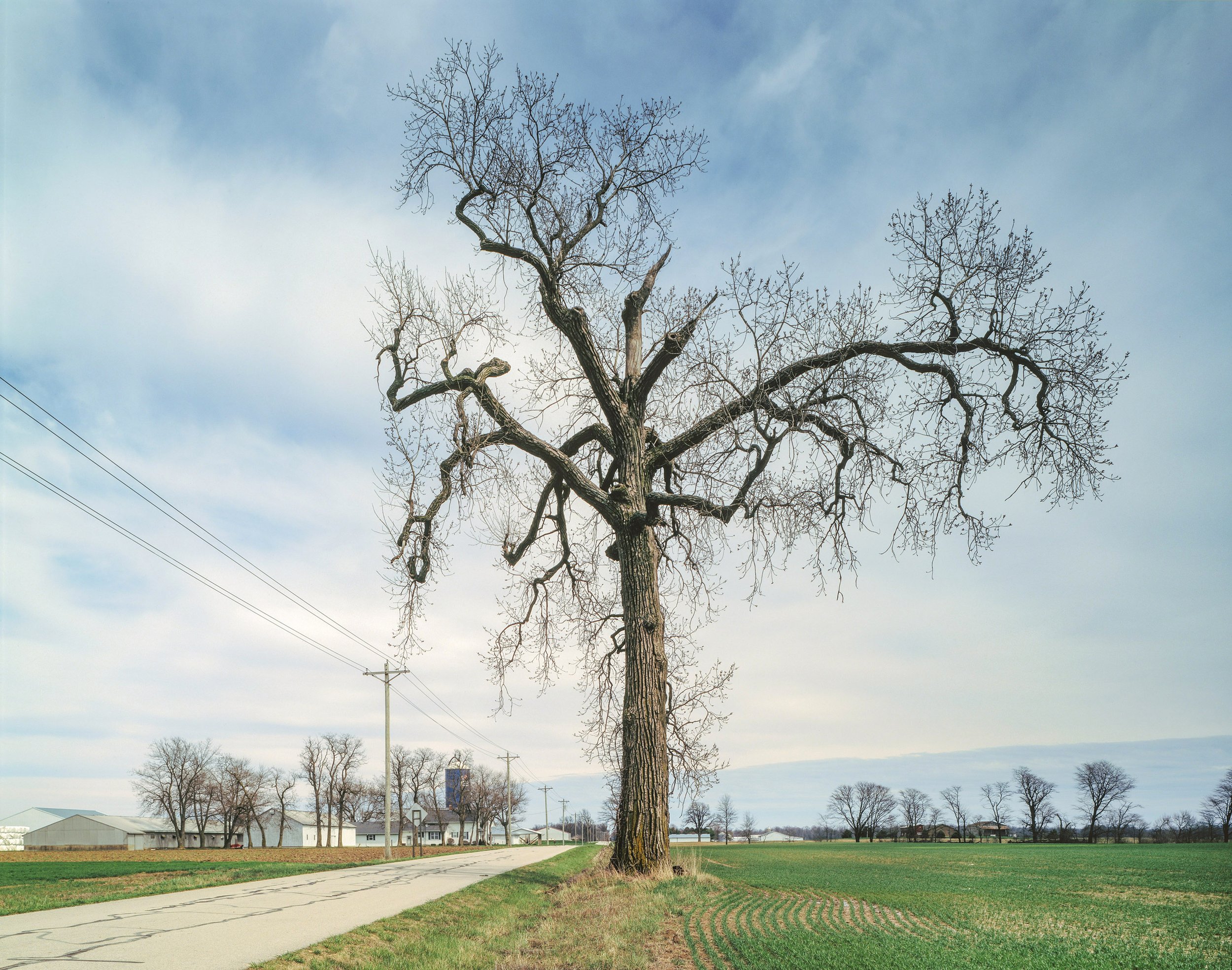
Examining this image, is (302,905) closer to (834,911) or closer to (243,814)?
(834,911)

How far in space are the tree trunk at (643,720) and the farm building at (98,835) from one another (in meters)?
113

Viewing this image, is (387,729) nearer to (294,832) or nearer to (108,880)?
(108,880)

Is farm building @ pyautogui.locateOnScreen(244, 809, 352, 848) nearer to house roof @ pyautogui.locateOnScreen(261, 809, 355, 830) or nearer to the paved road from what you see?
house roof @ pyautogui.locateOnScreen(261, 809, 355, 830)

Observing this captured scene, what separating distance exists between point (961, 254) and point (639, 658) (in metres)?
7.30

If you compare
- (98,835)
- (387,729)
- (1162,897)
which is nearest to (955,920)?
(1162,897)

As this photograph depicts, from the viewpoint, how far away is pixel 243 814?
8944 centimetres

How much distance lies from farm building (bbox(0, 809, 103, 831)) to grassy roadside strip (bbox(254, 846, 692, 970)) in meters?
129

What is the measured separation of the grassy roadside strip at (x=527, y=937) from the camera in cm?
616

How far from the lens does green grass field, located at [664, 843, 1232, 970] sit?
5.36 metres

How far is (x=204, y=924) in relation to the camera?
839 cm

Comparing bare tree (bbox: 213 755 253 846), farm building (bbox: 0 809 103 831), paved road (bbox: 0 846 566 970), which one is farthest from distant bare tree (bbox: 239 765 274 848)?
paved road (bbox: 0 846 566 970)

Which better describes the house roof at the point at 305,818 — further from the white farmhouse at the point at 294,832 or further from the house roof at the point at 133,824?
the house roof at the point at 133,824

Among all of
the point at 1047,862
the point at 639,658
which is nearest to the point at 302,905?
the point at 639,658

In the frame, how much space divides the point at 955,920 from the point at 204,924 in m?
8.03
